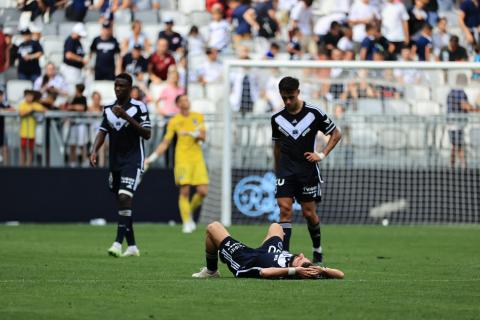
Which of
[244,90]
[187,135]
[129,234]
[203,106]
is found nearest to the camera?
[129,234]

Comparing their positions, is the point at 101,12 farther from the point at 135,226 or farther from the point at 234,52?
the point at 135,226

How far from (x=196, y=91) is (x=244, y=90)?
4.56ft

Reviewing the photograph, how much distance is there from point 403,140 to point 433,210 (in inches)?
69.0

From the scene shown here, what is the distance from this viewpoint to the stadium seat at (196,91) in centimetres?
2722

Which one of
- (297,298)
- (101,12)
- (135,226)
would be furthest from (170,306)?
(101,12)

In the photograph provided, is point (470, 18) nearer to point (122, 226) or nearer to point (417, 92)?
point (417, 92)

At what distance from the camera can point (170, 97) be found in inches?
1037

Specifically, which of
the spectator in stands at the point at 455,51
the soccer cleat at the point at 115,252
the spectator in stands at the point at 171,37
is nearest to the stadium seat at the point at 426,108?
the spectator in stands at the point at 455,51

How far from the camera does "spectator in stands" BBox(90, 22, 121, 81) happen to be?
27547mm

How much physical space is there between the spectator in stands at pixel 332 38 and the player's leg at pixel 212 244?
1604cm

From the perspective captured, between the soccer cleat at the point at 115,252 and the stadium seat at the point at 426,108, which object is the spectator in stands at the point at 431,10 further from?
the soccer cleat at the point at 115,252

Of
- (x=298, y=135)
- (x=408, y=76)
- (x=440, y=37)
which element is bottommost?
(x=298, y=135)

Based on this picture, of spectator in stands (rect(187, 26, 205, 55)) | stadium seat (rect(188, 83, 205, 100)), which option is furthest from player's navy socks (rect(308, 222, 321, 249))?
spectator in stands (rect(187, 26, 205, 55))

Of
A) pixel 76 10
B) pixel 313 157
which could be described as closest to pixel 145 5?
pixel 76 10
